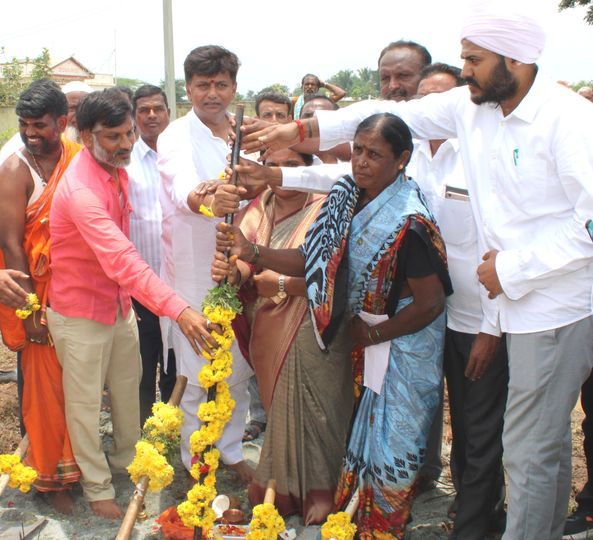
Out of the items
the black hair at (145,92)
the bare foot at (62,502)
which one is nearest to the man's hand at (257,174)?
the black hair at (145,92)

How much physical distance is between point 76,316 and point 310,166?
64.9 inches

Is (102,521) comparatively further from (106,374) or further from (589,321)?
(589,321)

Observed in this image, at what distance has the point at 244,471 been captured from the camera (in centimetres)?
462

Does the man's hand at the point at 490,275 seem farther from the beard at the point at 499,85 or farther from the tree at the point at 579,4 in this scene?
the tree at the point at 579,4

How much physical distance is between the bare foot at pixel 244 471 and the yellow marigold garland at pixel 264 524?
1.06 m

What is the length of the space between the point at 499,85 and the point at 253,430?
132 inches

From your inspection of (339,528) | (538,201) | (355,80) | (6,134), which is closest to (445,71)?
(538,201)

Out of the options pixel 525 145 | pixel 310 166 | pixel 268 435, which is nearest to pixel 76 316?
pixel 268 435

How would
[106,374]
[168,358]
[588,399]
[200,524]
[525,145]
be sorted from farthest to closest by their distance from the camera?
1. [168,358]
2. [106,374]
3. [588,399]
4. [200,524]
5. [525,145]

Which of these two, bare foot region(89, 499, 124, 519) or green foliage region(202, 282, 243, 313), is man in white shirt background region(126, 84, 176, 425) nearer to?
bare foot region(89, 499, 124, 519)

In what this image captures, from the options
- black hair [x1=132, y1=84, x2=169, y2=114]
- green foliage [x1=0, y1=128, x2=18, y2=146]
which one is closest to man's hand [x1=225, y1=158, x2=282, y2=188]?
black hair [x1=132, y1=84, x2=169, y2=114]

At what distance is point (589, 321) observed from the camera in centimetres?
294

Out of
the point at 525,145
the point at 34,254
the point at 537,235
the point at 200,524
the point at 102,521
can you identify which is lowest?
the point at 102,521

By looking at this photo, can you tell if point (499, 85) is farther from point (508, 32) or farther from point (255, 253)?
point (255, 253)
